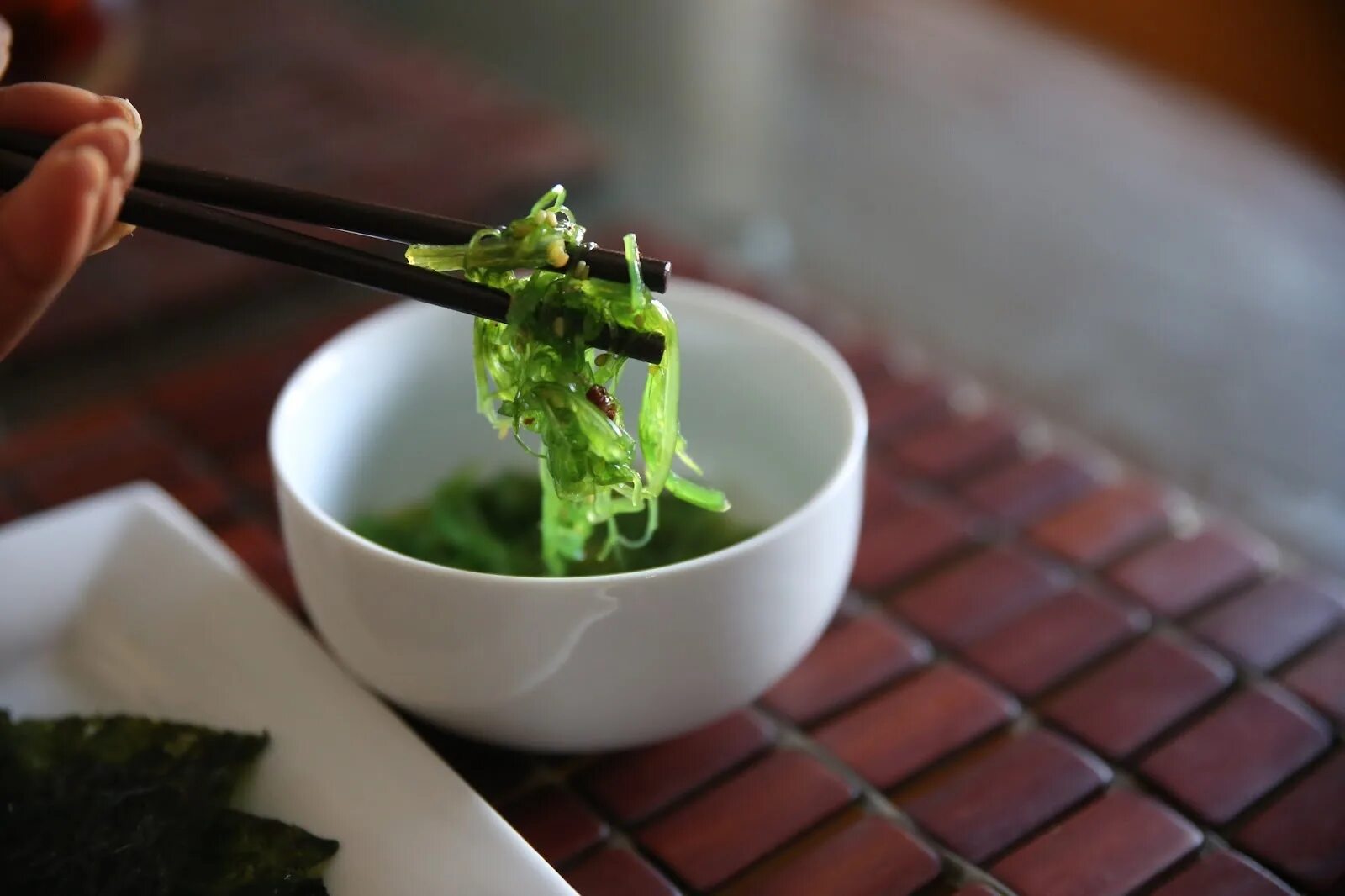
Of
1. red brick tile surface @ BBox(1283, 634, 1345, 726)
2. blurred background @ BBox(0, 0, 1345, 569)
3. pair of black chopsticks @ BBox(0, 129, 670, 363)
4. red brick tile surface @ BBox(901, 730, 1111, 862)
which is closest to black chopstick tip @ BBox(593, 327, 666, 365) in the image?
pair of black chopsticks @ BBox(0, 129, 670, 363)

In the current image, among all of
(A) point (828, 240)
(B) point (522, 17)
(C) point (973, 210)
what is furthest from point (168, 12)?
(C) point (973, 210)

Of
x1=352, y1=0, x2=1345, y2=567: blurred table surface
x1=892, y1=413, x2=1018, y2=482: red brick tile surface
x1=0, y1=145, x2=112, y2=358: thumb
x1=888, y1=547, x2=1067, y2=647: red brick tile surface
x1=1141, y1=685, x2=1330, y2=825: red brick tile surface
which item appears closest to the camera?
x1=0, y1=145, x2=112, y2=358: thumb

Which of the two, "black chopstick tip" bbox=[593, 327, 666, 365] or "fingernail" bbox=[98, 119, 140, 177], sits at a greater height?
"fingernail" bbox=[98, 119, 140, 177]

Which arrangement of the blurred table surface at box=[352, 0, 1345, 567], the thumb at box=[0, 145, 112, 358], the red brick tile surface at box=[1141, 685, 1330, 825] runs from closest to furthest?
the thumb at box=[0, 145, 112, 358]
the red brick tile surface at box=[1141, 685, 1330, 825]
the blurred table surface at box=[352, 0, 1345, 567]

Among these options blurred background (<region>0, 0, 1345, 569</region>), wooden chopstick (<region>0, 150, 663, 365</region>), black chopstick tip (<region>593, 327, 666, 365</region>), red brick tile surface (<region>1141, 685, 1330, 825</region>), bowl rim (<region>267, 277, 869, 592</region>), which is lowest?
blurred background (<region>0, 0, 1345, 569</region>)

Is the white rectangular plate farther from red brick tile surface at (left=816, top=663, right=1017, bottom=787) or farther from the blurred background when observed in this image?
the blurred background

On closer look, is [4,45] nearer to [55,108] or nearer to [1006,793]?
[55,108]

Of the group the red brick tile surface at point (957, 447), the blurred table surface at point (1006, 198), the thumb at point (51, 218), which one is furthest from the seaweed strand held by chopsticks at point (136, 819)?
the blurred table surface at point (1006, 198)

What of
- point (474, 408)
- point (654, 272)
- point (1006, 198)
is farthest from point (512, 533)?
point (1006, 198)
